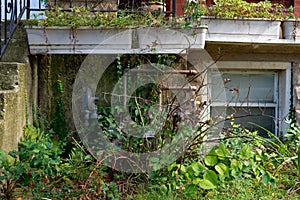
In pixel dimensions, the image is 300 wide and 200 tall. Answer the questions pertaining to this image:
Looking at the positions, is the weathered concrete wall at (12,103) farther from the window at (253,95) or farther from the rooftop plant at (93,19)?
the window at (253,95)

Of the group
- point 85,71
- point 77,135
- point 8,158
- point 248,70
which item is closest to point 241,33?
point 248,70

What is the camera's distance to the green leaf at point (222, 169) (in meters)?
3.33

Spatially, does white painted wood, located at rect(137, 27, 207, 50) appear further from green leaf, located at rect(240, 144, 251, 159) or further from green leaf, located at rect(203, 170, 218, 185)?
green leaf, located at rect(203, 170, 218, 185)

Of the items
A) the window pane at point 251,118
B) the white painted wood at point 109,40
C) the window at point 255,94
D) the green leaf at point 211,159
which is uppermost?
the white painted wood at point 109,40

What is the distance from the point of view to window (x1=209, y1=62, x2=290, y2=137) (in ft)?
15.8

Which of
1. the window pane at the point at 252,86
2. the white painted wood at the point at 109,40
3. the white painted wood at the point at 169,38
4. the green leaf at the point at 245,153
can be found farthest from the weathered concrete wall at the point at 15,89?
the window pane at the point at 252,86

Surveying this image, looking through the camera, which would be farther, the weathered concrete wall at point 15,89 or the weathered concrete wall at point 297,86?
the weathered concrete wall at point 297,86

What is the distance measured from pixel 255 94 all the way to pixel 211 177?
201 cm

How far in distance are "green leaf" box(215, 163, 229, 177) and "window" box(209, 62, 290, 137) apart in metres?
1.50

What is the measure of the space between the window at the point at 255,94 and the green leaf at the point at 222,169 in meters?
1.50

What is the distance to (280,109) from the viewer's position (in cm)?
490

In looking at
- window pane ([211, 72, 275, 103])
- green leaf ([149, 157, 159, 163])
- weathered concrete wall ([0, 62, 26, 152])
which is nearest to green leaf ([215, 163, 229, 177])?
green leaf ([149, 157, 159, 163])

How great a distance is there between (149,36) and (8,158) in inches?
70.5

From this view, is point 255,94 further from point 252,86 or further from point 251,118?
point 251,118
